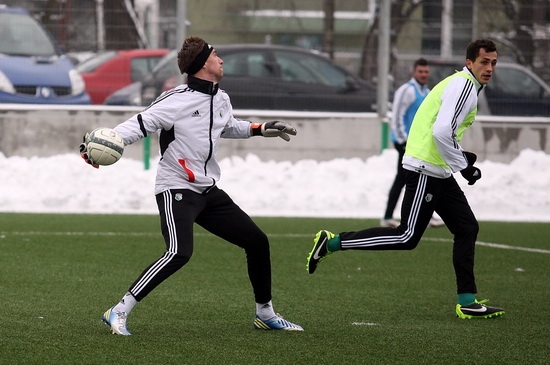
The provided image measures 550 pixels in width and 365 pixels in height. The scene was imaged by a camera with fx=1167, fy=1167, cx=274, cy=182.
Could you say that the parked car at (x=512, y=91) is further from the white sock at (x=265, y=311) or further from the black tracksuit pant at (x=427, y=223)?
the white sock at (x=265, y=311)

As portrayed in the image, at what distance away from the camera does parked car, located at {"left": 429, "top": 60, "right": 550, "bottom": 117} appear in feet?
59.3

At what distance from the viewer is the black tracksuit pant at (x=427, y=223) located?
27.2 ft

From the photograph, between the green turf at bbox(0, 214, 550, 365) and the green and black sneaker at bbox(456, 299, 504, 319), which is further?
the green and black sneaker at bbox(456, 299, 504, 319)

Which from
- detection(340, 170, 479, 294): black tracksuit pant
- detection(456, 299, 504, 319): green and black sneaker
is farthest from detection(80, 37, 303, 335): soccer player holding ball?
detection(456, 299, 504, 319): green and black sneaker

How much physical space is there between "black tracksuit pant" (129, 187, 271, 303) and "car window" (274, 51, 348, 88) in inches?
414

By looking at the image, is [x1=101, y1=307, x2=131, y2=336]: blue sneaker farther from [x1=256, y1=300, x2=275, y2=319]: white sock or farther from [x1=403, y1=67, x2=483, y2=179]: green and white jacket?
[x1=403, y1=67, x2=483, y2=179]: green and white jacket

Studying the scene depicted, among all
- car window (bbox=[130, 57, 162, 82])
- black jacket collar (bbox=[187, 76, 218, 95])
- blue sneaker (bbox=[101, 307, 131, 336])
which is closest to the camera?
blue sneaker (bbox=[101, 307, 131, 336])

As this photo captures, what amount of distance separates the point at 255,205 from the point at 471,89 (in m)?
8.43

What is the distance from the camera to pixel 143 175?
1683 centimetres

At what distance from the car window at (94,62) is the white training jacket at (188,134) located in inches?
406

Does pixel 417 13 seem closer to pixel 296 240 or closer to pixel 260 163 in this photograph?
pixel 260 163

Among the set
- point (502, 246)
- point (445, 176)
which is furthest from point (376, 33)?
point (445, 176)

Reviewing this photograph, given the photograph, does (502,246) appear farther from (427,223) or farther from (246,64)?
(246,64)

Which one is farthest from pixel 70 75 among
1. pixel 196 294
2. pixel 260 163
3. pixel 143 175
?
pixel 196 294
